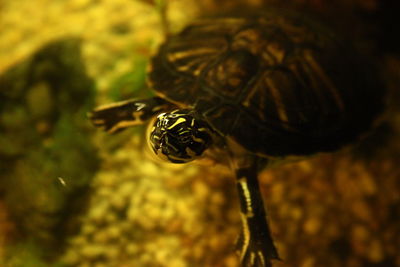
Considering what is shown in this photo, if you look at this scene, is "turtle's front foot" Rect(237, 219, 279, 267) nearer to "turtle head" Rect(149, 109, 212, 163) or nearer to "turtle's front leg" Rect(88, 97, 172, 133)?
"turtle head" Rect(149, 109, 212, 163)

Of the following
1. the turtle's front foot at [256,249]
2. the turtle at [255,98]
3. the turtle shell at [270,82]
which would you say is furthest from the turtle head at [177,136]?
the turtle's front foot at [256,249]

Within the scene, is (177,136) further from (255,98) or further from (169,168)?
(169,168)

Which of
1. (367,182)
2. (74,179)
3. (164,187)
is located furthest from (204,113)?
(367,182)

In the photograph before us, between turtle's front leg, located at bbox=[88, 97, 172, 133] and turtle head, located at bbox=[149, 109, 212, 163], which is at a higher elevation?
turtle head, located at bbox=[149, 109, 212, 163]

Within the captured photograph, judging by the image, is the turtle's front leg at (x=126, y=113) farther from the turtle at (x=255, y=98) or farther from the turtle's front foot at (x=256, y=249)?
the turtle's front foot at (x=256, y=249)

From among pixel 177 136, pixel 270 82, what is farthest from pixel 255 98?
pixel 177 136

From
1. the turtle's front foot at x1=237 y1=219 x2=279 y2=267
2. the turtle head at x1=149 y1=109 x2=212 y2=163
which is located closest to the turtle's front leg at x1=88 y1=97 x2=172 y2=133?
the turtle head at x1=149 y1=109 x2=212 y2=163

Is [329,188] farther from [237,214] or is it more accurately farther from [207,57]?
[207,57]

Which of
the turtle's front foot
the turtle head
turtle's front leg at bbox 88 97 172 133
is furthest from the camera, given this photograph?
turtle's front leg at bbox 88 97 172 133
